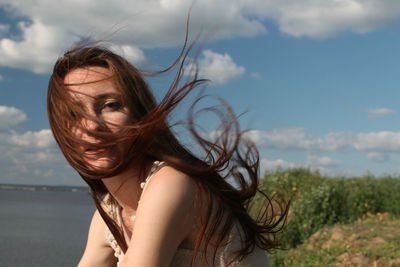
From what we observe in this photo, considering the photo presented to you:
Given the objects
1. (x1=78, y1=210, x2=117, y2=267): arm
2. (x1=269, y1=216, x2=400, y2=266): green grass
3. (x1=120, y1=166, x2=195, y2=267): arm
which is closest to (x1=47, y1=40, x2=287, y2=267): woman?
(x1=120, y1=166, x2=195, y2=267): arm

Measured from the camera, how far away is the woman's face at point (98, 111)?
5.97ft

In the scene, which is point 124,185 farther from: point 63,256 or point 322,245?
point 63,256

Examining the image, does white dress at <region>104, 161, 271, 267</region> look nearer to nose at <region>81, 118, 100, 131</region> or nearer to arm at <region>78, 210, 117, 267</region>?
nose at <region>81, 118, 100, 131</region>

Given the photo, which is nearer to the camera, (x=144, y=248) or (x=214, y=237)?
(x=144, y=248)

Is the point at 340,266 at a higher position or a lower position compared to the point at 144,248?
lower

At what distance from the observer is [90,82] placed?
1868 mm

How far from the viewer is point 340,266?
4957 mm

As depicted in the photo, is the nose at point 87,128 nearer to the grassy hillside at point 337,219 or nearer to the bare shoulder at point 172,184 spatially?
the bare shoulder at point 172,184

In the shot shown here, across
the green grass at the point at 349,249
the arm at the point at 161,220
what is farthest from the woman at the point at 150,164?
the green grass at the point at 349,249

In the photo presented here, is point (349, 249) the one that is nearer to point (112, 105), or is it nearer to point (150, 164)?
point (150, 164)

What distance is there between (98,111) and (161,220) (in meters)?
0.54

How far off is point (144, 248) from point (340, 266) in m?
3.90

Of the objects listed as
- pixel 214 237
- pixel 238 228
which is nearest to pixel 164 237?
pixel 214 237

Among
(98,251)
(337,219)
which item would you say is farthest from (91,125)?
(337,219)
